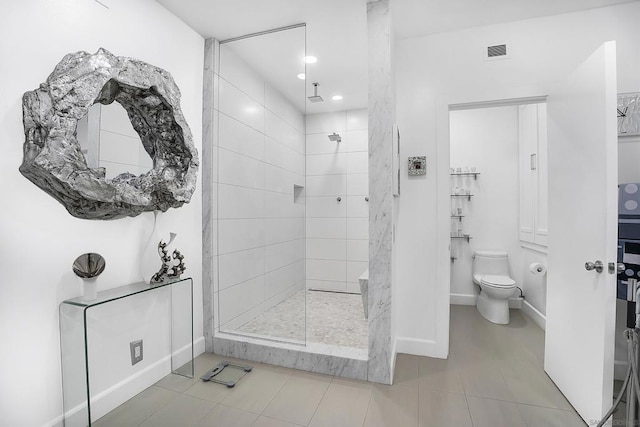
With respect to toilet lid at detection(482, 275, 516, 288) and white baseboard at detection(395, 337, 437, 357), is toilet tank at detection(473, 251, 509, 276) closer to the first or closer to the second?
toilet lid at detection(482, 275, 516, 288)

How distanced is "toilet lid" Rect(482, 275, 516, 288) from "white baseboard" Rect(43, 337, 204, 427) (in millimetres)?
Answer: 2955

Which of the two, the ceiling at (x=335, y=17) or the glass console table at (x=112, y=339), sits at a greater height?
the ceiling at (x=335, y=17)

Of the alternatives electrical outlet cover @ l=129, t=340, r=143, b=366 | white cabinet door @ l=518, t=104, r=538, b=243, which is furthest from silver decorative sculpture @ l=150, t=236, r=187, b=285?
white cabinet door @ l=518, t=104, r=538, b=243

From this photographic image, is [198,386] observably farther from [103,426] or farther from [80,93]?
[80,93]

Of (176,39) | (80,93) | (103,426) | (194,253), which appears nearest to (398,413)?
(103,426)

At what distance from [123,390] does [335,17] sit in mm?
2930

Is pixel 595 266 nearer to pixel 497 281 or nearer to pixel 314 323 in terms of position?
pixel 497 281

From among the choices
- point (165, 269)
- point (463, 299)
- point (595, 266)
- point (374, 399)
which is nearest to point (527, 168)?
point (463, 299)

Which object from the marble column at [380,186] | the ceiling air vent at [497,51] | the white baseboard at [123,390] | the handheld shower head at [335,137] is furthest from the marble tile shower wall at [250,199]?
the ceiling air vent at [497,51]

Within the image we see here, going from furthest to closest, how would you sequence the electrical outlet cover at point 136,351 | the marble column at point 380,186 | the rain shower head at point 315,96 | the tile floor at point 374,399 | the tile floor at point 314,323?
the rain shower head at point 315,96
the tile floor at point 314,323
the marble column at point 380,186
the electrical outlet cover at point 136,351
the tile floor at point 374,399

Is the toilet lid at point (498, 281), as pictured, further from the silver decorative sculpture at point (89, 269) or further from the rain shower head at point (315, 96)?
the silver decorative sculpture at point (89, 269)

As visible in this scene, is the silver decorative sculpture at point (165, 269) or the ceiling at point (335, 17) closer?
the silver decorative sculpture at point (165, 269)

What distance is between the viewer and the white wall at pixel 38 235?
1.36 metres

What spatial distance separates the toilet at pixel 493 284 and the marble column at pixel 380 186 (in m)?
1.73
